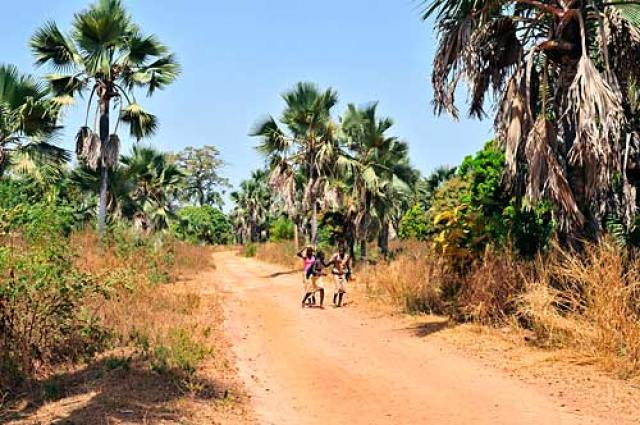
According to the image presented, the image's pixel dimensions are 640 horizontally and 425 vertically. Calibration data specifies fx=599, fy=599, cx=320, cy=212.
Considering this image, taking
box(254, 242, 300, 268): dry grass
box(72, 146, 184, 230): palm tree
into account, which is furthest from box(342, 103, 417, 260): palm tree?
box(72, 146, 184, 230): palm tree

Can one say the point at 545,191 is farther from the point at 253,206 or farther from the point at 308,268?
the point at 253,206

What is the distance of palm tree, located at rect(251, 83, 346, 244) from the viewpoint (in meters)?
26.6

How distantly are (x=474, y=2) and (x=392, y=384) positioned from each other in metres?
6.48

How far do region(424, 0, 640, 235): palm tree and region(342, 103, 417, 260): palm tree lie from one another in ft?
45.6

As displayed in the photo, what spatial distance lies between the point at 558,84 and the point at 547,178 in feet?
6.52

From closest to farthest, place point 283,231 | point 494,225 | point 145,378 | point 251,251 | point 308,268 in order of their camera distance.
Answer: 1. point 145,378
2. point 494,225
3. point 308,268
4. point 251,251
5. point 283,231

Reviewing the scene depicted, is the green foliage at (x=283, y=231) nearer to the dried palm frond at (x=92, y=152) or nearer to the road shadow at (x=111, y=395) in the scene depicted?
the dried palm frond at (x=92, y=152)

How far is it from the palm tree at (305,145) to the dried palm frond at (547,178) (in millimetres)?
16901

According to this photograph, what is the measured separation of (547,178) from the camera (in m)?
9.59

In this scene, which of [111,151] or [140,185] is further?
[140,185]

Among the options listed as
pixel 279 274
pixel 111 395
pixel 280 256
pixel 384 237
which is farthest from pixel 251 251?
pixel 111 395

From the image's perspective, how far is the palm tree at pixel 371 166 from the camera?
1009 inches

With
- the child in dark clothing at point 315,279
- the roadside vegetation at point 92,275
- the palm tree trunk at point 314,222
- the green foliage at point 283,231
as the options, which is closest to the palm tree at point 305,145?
the palm tree trunk at point 314,222

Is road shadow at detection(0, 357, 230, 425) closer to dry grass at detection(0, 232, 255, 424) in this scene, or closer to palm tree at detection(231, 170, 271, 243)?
→ dry grass at detection(0, 232, 255, 424)
